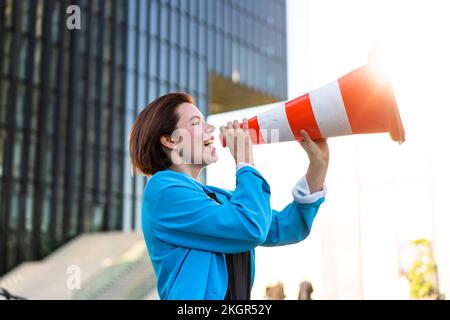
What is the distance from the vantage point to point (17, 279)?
20.6m

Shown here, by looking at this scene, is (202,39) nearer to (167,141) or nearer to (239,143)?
(167,141)

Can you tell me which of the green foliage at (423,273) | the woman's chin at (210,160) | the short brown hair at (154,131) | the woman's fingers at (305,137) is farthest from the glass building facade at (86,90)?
the woman's fingers at (305,137)

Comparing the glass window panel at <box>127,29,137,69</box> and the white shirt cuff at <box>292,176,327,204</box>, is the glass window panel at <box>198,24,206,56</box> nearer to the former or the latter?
the glass window panel at <box>127,29,137,69</box>

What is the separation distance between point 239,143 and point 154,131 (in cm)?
30

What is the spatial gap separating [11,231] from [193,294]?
21780mm

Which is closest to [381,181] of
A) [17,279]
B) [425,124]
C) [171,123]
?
[425,124]

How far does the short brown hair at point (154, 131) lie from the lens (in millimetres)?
2008

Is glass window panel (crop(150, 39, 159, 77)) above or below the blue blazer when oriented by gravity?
above

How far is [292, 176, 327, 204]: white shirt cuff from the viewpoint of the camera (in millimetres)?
2063

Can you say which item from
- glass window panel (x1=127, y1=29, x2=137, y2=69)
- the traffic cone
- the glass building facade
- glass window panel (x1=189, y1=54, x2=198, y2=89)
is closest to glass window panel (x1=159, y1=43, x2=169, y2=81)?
the glass building facade

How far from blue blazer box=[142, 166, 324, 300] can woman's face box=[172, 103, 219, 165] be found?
0.32 feet

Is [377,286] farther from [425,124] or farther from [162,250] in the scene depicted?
[162,250]

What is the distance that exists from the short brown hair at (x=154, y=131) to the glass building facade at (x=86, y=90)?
69.1 ft

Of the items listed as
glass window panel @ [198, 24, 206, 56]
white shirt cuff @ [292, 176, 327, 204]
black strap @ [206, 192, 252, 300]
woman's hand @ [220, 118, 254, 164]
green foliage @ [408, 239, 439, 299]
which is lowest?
green foliage @ [408, 239, 439, 299]
